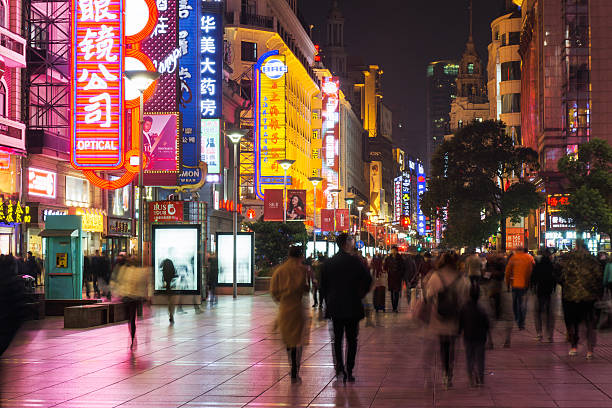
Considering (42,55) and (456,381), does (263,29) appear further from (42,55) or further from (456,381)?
(456,381)

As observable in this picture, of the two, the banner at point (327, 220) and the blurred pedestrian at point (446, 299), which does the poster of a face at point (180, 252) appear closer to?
the blurred pedestrian at point (446, 299)

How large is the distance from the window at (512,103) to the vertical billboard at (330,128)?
24.8 metres

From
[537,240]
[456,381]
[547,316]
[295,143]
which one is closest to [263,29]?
[295,143]

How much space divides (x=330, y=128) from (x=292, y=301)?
97.2 m

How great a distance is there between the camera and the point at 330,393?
11930 millimetres

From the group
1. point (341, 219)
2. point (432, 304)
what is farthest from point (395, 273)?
point (341, 219)

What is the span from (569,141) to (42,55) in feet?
182

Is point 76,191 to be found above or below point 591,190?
below

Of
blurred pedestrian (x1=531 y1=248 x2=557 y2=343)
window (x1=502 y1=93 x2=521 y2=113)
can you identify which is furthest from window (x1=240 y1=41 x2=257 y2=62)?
blurred pedestrian (x1=531 y1=248 x2=557 y2=343)

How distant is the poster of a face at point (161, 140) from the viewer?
39.6 meters

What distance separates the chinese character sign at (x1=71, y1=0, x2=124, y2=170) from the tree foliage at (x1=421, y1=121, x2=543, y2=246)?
3920 cm

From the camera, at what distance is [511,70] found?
399 feet

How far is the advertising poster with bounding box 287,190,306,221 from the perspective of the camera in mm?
49375

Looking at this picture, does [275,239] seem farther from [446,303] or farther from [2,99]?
[446,303]
